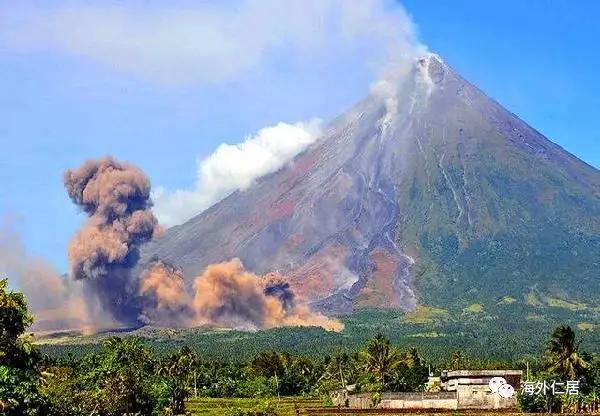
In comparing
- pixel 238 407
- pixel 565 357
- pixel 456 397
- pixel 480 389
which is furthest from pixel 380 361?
pixel 565 357

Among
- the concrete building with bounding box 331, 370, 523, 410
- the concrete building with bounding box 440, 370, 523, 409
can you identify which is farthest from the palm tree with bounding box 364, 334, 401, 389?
the concrete building with bounding box 440, 370, 523, 409

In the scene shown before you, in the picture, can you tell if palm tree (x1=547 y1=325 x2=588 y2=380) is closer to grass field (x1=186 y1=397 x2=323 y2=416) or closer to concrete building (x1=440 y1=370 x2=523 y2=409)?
concrete building (x1=440 y1=370 x2=523 y2=409)

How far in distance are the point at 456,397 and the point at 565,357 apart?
386 inches

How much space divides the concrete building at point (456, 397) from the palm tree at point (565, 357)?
5.76m

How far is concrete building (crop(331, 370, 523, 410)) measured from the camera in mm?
75625

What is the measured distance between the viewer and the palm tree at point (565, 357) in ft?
237

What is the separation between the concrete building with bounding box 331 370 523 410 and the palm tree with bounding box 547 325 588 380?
5.76 meters

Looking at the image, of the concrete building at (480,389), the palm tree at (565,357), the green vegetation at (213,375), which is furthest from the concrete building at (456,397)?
the palm tree at (565,357)

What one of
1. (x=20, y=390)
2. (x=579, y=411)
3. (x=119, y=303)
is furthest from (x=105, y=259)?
(x=20, y=390)

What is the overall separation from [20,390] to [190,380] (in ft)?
224

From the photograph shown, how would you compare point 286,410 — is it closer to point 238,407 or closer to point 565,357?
point 238,407

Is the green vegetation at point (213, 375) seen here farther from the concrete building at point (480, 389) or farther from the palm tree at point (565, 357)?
the concrete building at point (480, 389)

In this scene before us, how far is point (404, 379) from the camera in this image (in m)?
Answer: 98.0

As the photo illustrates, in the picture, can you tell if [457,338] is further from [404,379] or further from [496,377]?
[496,377]
